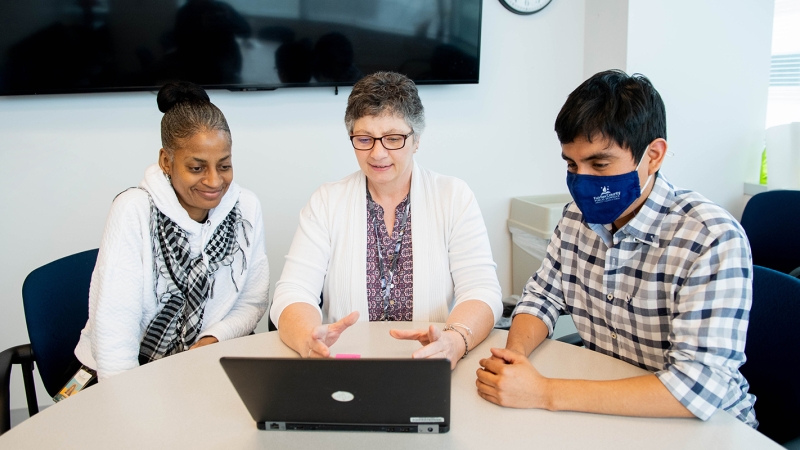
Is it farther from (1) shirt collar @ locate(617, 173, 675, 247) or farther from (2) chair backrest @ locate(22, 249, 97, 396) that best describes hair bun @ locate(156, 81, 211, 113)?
(1) shirt collar @ locate(617, 173, 675, 247)

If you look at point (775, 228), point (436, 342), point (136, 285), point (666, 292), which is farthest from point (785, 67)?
point (136, 285)

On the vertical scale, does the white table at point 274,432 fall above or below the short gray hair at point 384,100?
below

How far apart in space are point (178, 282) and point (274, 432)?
0.81 metres

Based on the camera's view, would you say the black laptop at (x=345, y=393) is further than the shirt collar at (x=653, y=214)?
No

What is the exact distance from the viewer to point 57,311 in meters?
1.84

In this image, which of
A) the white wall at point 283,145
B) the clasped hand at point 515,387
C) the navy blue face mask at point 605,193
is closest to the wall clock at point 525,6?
the white wall at point 283,145

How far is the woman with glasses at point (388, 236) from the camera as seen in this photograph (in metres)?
1.72

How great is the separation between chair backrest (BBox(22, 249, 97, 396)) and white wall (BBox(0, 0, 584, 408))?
93cm

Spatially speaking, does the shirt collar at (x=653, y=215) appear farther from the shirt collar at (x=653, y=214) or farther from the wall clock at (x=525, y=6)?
the wall clock at (x=525, y=6)

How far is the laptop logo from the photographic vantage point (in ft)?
3.41

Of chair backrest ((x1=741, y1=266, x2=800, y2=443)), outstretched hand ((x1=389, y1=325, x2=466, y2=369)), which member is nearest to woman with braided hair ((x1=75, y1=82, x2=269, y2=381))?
outstretched hand ((x1=389, y1=325, x2=466, y2=369))

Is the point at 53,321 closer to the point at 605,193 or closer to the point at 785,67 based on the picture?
the point at 605,193

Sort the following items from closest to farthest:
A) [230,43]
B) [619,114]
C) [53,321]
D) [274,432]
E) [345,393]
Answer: [345,393] < [274,432] < [619,114] < [53,321] < [230,43]

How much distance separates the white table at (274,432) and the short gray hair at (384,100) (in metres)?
0.77
